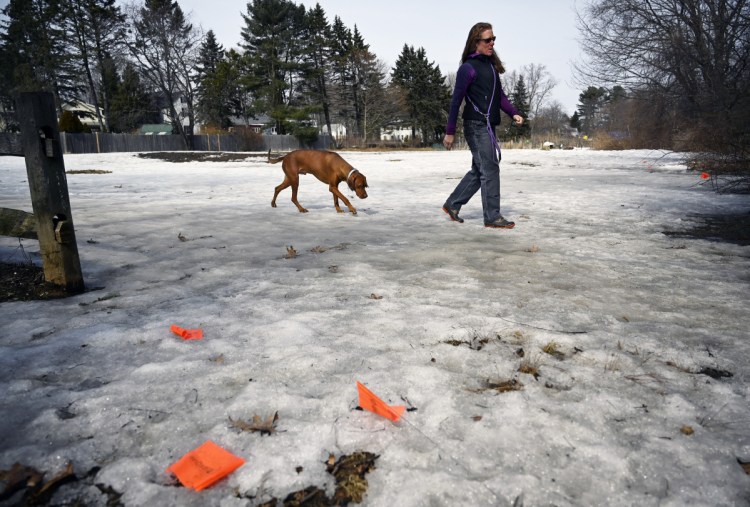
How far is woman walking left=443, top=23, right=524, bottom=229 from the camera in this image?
509 centimetres

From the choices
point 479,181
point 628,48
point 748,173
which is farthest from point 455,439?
point 628,48

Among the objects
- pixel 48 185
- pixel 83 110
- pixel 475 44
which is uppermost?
pixel 83 110

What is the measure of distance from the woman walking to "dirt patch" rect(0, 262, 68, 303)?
4.42 metres

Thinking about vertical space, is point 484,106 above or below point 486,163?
above

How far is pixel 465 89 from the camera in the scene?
5.16 m

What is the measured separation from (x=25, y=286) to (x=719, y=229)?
22.5 ft

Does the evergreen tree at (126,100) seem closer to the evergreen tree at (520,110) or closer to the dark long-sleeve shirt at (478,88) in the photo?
the evergreen tree at (520,110)

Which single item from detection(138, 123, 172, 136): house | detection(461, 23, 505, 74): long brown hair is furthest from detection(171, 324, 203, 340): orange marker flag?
detection(138, 123, 172, 136): house

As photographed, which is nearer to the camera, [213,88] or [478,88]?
[478,88]

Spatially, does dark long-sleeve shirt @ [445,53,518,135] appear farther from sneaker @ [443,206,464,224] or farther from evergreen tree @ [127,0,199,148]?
evergreen tree @ [127,0,199,148]

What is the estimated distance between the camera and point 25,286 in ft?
9.83

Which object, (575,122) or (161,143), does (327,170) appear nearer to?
(161,143)

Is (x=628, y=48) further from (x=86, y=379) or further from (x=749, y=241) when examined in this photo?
(x=86, y=379)

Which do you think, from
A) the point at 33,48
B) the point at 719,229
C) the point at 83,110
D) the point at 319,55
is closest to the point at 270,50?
the point at 319,55
